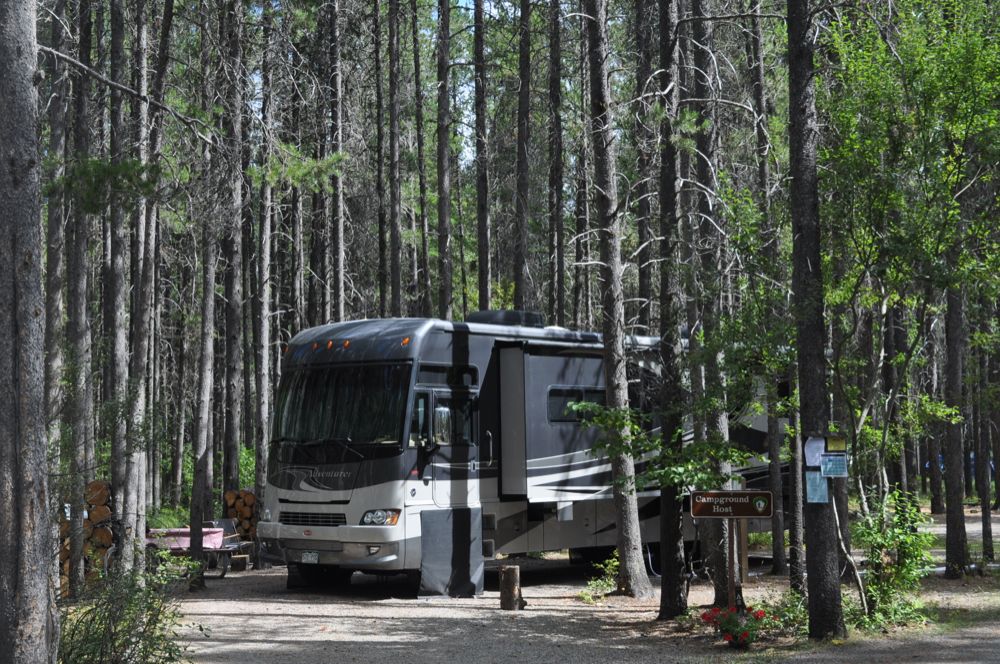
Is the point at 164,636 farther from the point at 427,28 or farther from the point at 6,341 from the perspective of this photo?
the point at 427,28

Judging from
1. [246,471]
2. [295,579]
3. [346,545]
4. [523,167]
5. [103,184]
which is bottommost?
[246,471]

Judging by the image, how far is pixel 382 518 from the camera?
13.3 meters

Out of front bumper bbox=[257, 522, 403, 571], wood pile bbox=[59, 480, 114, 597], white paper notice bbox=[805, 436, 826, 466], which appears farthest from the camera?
wood pile bbox=[59, 480, 114, 597]

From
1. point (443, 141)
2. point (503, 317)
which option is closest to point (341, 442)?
point (503, 317)

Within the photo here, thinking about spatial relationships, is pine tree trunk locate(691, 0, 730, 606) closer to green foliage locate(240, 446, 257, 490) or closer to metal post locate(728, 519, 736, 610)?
metal post locate(728, 519, 736, 610)

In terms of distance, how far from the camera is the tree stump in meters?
12.6

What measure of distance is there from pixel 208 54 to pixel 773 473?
995cm

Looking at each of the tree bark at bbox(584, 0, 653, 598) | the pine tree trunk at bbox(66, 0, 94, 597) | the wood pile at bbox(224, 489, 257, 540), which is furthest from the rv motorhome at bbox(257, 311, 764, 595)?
the wood pile at bbox(224, 489, 257, 540)

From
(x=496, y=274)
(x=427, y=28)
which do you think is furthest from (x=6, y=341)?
(x=496, y=274)

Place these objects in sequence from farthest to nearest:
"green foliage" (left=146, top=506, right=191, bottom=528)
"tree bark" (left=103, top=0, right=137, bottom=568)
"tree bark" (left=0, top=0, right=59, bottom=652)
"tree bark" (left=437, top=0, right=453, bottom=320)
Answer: "green foliage" (left=146, top=506, right=191, bottom=528), "tree bark" (left=437, top=0, right=453, bottom=320), "tree bark" (left=103, top=0, right=137, bottom=568), "tree bark" (left=0, top=0, right=59, bottom=652)

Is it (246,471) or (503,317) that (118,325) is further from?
(246,471)

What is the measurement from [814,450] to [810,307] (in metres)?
1.34

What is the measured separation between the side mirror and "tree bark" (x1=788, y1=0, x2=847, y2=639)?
16.4 ft

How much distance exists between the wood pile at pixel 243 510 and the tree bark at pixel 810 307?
13449 millimetres
